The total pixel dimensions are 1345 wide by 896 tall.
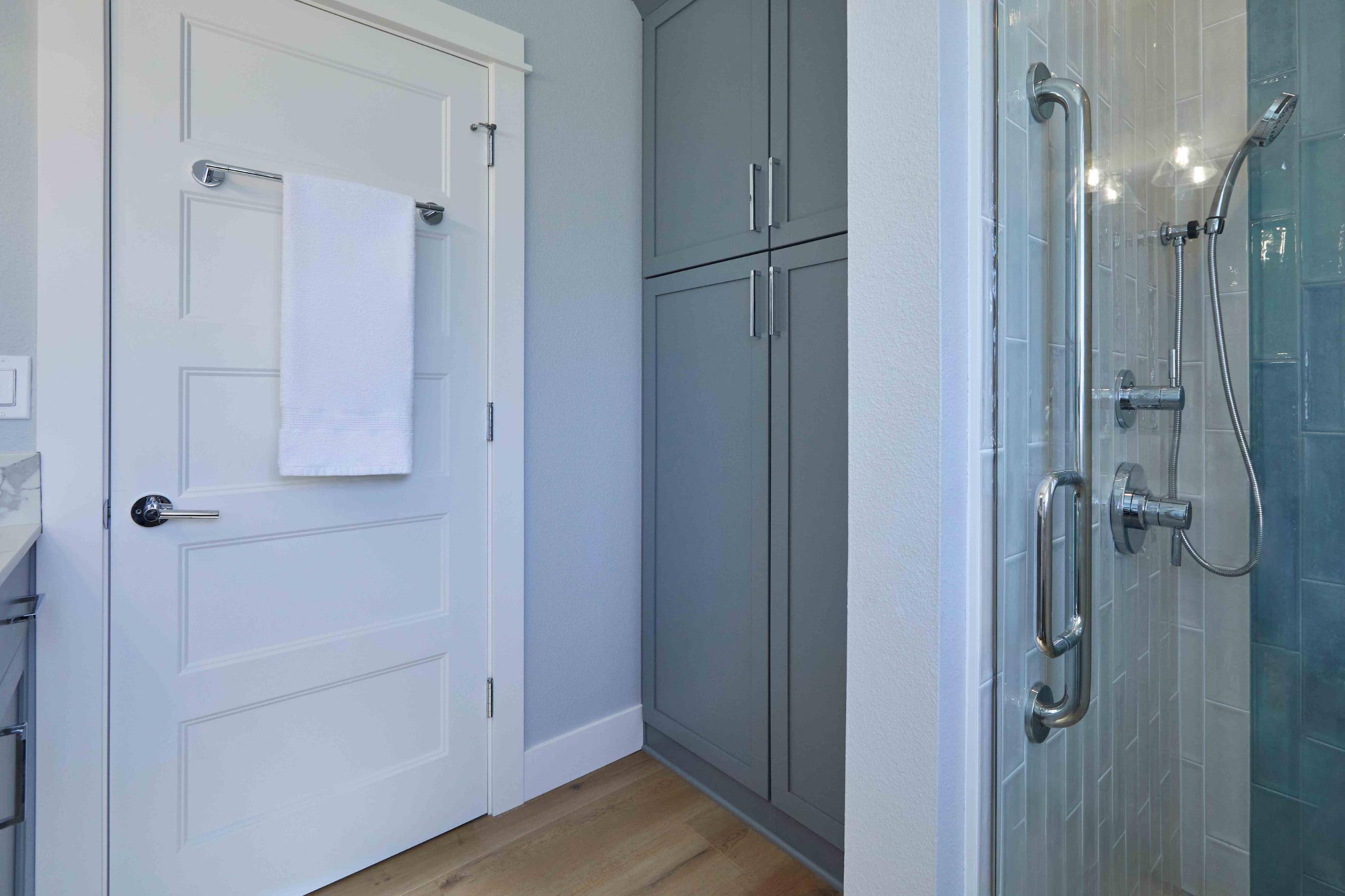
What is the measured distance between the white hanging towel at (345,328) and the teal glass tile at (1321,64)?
164cm

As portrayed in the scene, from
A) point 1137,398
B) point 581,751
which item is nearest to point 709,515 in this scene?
point 581,751

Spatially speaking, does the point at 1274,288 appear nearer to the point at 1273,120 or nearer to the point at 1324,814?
the point at 1273,120

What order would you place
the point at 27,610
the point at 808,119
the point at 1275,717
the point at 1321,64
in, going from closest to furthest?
the point at 1321,64, the point at 1275,717, the point at 27,610, the point at 808,119

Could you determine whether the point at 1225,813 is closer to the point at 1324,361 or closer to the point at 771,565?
the point at 1324,361

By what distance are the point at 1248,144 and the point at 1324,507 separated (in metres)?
0.53

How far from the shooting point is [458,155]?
173 cm

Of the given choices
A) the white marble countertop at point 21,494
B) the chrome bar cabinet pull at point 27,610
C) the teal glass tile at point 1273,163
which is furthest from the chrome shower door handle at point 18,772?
the teal glass tile at point 1273,163

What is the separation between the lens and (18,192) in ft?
3.98

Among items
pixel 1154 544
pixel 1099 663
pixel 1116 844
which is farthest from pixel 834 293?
pixel 1116 844

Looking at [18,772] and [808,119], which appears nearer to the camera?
[18,772]

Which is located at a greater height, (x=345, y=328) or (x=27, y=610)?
(x=345, y=328)

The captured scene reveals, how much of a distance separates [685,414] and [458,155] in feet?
3.04

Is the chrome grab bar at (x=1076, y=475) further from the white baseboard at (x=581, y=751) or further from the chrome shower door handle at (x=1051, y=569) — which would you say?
the white baseboard at (x=581, y=751)

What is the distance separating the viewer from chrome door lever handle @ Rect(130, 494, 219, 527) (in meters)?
1.33
